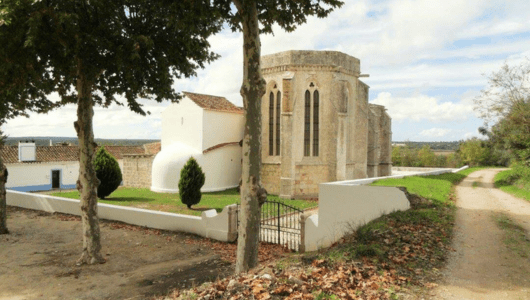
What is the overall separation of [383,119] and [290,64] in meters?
10.6

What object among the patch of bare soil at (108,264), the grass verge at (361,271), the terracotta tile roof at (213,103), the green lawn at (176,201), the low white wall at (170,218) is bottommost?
the patch of bare soil at (108,264)

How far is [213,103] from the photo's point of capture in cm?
2567

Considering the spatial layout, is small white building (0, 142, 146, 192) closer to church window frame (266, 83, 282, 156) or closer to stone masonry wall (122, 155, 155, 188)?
stone masonry wall (122, 155, 155, 188)

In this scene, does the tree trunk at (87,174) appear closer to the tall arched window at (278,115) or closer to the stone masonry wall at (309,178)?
the stone masonry wall at (309,178)

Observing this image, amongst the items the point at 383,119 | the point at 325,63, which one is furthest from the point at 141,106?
the point at 383,119

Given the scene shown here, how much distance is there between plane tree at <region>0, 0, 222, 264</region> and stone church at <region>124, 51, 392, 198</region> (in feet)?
37.7

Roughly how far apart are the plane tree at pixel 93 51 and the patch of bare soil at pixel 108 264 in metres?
0.94

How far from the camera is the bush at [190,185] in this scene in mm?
17281

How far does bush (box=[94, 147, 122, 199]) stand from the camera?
2012 centimetres

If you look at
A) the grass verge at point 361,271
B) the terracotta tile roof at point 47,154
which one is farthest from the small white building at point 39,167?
the grass verge at point 361,271

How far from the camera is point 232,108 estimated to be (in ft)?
86.8

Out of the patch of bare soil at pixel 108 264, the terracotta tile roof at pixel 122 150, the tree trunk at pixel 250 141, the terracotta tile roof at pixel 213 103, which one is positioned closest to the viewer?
the tree trunk at pixel 250 141

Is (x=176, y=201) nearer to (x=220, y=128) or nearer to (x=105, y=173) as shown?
(x=105, y=173)

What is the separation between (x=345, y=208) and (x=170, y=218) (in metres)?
Result: 6.66
